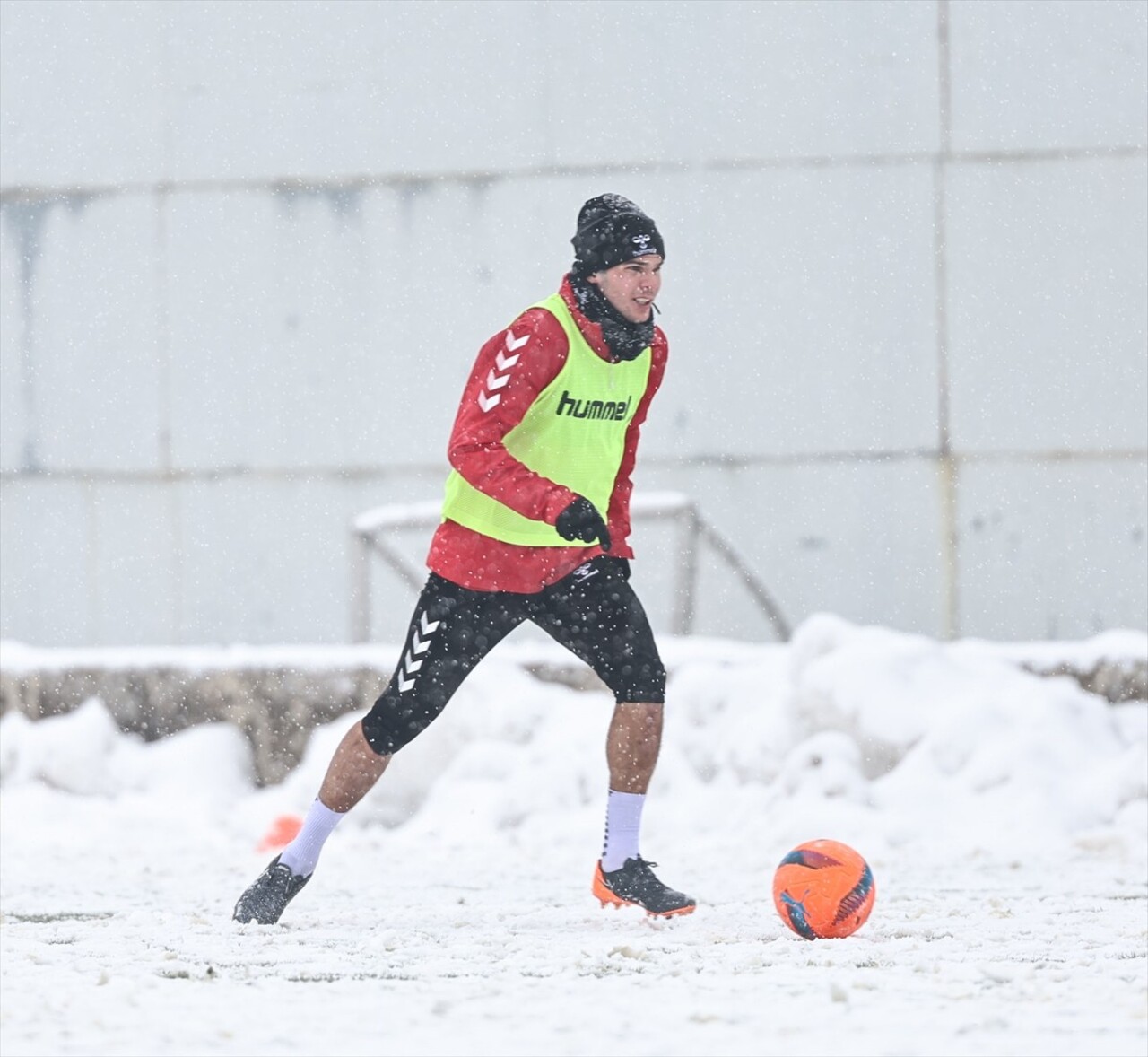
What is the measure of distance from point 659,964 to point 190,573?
518 cm

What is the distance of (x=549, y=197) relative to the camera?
8.96 m

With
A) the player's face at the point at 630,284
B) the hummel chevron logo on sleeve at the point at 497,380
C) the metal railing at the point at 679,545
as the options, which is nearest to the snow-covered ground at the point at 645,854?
the metal railing at the point at 679,545

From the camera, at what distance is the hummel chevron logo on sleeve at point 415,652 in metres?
5.38

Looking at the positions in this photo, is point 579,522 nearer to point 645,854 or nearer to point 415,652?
point 415,652

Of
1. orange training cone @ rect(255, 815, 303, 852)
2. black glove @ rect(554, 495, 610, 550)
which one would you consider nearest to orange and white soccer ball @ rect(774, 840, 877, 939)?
black glove @ rect(554, 495, 610, 550)

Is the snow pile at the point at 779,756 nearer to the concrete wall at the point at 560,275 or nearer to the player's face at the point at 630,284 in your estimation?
the concrete wall at the point at 560,275

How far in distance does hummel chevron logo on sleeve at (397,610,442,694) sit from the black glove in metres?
0.53

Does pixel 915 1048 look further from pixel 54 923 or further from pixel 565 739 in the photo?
pixel 565 739

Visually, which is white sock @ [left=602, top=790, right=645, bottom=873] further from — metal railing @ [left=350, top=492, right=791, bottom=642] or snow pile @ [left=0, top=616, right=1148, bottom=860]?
metal railing @ [left=350, top=492, right=791, bottom=642]

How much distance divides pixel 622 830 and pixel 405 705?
728 millimetres

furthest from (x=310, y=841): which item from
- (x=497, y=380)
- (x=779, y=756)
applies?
(x=779, y=756)

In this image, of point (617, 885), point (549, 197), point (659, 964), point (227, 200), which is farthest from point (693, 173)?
point (659, 964)

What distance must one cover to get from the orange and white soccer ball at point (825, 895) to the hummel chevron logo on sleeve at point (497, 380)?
137cm

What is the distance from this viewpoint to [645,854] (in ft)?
24.9
